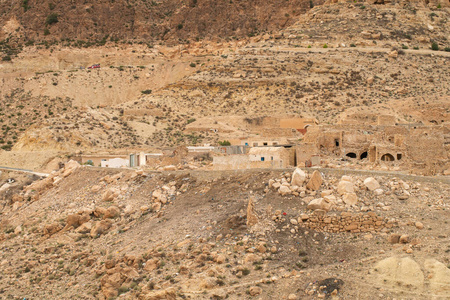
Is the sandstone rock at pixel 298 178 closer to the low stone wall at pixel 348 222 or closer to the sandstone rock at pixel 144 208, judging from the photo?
the low stone wall at pixel 348 222

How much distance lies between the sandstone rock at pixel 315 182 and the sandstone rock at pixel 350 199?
90 centimetres

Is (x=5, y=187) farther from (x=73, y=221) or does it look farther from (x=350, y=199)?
(x=350, y=199)

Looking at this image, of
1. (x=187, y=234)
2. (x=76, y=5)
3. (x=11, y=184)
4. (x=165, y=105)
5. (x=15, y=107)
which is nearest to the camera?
(x=187, y=234)

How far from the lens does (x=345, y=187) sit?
13.7m

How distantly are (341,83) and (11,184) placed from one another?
30150 mm

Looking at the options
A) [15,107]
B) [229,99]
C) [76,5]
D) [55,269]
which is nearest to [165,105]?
[229,99]

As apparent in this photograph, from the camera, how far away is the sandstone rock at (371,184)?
13813 mm

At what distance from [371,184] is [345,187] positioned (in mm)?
739

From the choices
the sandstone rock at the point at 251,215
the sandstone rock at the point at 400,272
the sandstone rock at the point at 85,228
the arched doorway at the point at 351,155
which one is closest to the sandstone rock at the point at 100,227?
the sandstone rock at the point at 85,228

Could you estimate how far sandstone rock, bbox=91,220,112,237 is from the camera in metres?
16.7

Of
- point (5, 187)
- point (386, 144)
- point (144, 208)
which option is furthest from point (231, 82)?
point (144, 208)

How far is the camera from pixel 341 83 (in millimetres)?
46062

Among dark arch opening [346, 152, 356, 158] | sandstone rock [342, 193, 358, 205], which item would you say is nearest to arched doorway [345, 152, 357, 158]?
dark arch opening [346, 152, 356, 158]

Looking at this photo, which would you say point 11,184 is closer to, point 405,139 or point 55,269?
point 55,269
